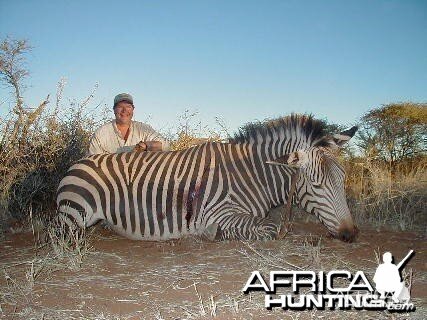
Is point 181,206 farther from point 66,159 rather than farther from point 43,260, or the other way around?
point 66,159

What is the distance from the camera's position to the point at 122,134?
506 centimetres

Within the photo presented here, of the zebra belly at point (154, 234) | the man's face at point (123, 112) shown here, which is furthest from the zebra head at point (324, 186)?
the man's face at point (123, 112)

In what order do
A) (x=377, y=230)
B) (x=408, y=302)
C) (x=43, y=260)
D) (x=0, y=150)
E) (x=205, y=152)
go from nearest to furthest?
1. (x=408, y=302)
2. (x=43, y=260)
3. (x=205, y=152)
4. (x=377, y=230)
5. (x=0, y=150)

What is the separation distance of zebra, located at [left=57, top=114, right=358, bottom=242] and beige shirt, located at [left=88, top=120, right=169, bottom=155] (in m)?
0.73

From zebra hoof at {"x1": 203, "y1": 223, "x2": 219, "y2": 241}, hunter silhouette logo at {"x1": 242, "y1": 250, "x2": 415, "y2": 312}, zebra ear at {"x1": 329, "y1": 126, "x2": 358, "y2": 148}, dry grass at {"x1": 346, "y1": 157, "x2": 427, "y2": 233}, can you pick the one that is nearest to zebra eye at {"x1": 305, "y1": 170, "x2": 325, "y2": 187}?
zebra ear at {"x1": 329, "y1": 126, "x2": 358, "y2": 148}

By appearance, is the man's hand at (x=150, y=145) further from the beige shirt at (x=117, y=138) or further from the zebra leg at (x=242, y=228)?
the zebra leg at (x=242, y=228)

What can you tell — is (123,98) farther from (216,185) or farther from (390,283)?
(390,283)

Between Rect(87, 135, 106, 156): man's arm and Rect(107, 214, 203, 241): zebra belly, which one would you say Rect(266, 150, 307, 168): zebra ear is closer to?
Rect(107, 214, 203, 241): zebra belly

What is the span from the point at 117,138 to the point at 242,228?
6.94ft

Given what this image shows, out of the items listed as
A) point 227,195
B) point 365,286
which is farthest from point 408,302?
point 227,195

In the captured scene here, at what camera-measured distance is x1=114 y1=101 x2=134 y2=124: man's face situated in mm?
5031

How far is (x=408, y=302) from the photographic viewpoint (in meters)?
2.02

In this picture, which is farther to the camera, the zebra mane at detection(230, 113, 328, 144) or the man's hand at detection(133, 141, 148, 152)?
the man's hand at detection(133, 141, 148, 152)

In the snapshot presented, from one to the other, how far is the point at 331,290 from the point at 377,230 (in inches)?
107
